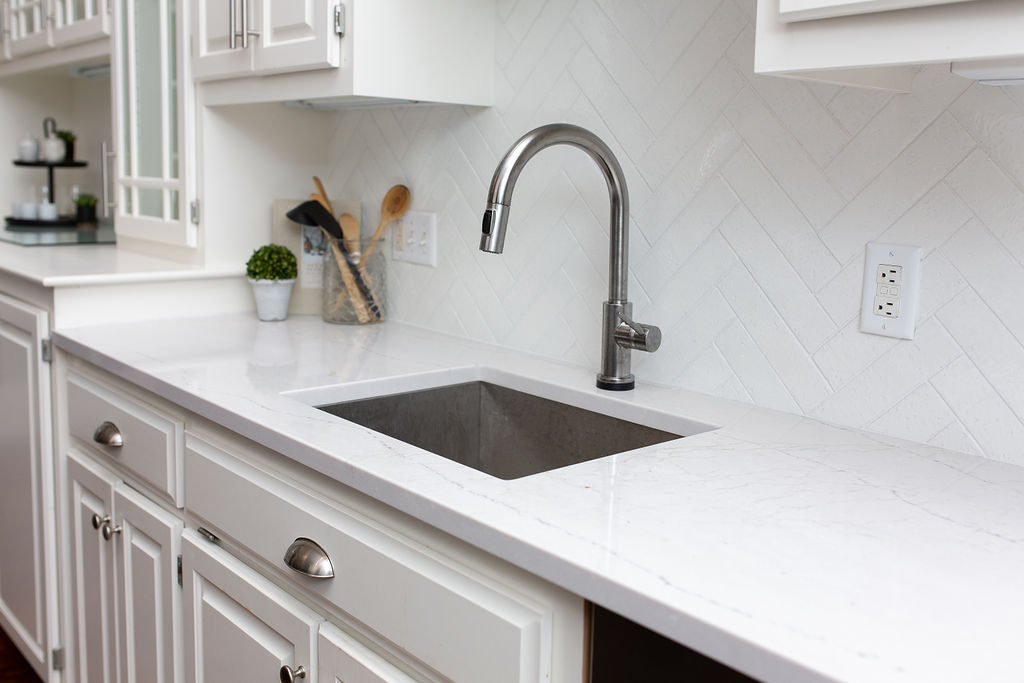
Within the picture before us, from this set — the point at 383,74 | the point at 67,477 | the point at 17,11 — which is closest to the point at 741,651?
the point at 383,74

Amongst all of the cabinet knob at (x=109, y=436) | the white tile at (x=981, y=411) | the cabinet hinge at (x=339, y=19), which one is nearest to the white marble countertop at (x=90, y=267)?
the cabinet knob at (x=109, y=436)

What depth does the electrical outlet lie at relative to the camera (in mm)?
1968

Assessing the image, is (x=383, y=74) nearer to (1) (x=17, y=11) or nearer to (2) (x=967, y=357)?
(2) (x=967, y=357)

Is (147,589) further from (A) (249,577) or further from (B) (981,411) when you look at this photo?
(B) (981,411)

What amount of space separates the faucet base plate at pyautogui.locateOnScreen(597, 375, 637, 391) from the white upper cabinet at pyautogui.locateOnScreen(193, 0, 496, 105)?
64cm

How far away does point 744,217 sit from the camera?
137 centimetres

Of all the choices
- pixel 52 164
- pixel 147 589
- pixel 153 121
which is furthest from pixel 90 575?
pixel 52 164

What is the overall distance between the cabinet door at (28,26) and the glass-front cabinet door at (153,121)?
0.51 m

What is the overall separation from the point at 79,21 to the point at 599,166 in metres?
1.75

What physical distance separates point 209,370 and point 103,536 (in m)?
0.45

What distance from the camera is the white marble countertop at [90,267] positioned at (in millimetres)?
1881

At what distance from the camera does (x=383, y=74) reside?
1645 millimetres

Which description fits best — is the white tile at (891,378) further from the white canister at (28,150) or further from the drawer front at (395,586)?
the white canister at (28,150)

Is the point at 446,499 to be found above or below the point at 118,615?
above
